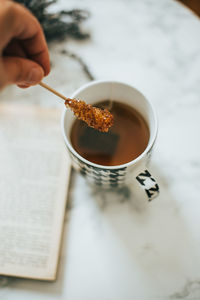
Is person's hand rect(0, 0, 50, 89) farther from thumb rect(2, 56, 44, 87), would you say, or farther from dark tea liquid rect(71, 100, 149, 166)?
dark tea liquid rect(71, 100, 149, 166)

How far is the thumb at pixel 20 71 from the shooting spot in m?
0.44

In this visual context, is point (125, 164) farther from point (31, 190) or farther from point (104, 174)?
point (31, 190)

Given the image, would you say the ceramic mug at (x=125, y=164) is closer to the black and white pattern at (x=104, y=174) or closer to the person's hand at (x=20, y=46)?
the black and white pattern at (x=104, y=174)

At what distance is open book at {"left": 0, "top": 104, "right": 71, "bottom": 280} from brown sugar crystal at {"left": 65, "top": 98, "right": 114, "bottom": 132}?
0.19 meters

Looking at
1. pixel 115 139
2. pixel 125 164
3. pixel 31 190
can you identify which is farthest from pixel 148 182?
pixel 31 190

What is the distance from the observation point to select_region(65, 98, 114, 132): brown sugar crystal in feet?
1.77

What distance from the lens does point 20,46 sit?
1.87 ft

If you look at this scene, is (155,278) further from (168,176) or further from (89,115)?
(89,115)

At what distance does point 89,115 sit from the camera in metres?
0.55

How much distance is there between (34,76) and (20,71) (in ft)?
0.11

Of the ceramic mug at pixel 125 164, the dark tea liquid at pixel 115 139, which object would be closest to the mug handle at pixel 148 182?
the ceramic mug at pixel 125 164

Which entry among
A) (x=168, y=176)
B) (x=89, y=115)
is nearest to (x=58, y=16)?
(x=89, y=115)

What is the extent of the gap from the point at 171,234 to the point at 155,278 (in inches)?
4.2

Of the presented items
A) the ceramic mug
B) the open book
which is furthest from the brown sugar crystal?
the open book
